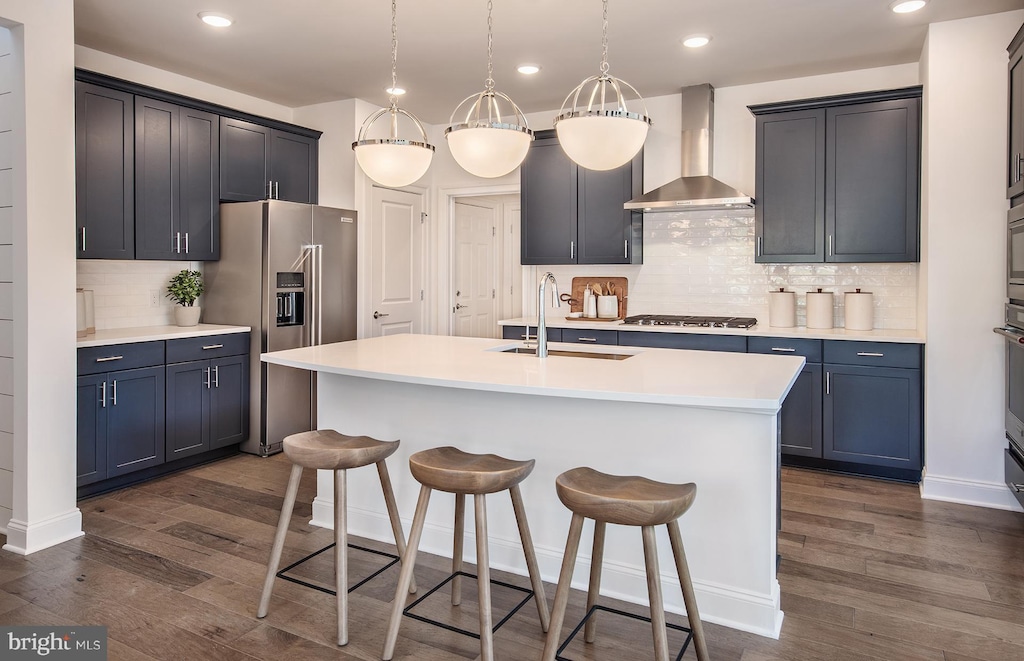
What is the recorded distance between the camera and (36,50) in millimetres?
3148

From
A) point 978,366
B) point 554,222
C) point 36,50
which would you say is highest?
point 36,50

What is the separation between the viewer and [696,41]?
162 inches

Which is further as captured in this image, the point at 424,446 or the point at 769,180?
the point at 769,180

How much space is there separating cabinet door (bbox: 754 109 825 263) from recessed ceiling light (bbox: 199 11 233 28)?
335 centimetres

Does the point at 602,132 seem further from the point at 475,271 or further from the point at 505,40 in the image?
the point at 475,271

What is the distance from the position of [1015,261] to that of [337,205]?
4513 mm

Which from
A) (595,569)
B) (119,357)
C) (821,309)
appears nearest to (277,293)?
(119,357)

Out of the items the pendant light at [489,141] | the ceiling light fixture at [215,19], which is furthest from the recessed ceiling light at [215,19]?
the pendant light at [489,141]

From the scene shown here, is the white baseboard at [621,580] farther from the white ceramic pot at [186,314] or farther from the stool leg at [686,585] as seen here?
the white ceramic pot at [186,314]

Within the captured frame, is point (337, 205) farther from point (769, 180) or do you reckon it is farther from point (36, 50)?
point (769, 180)

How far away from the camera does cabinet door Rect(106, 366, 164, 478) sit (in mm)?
3998

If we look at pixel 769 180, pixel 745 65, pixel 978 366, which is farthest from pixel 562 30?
pixel 978 366

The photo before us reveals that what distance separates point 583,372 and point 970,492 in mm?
2628

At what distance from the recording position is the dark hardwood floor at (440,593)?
2373 mm
